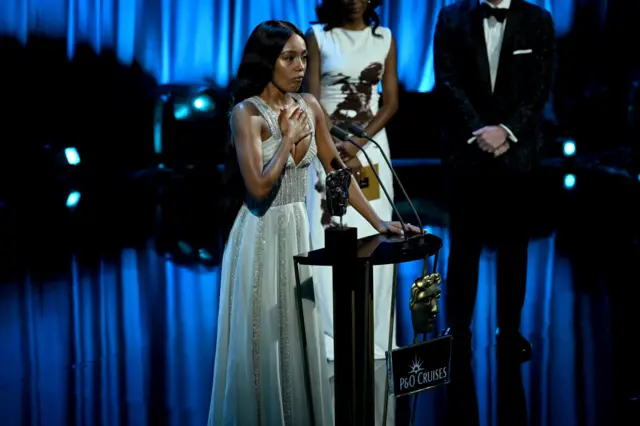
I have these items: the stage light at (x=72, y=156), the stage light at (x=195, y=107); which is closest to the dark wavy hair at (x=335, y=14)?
the stage light at (x=195, y=107)

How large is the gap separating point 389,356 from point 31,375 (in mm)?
2145

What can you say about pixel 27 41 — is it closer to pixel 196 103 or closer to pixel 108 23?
pixel 108 23

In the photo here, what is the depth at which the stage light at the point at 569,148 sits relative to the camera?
992cm

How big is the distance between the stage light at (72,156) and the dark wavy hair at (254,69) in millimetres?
6637

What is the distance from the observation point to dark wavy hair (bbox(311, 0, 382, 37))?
4230 mm

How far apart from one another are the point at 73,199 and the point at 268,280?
671 cm

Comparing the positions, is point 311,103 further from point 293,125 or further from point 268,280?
point 268,280

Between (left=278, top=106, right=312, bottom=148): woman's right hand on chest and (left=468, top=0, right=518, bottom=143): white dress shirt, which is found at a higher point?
(left=468, top=0, right=518, bottom=143): white dress shirt

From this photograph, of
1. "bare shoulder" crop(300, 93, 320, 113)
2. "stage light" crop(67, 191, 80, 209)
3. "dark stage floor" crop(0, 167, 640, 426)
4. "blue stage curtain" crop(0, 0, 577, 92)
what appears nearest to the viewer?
"bare shoulder" crop(300, 93, 320, 113)

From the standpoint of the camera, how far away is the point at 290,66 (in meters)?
2.93

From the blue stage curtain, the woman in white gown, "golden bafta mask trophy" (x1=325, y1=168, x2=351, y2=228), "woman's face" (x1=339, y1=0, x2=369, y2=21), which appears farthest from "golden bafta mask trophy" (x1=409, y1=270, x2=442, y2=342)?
the blue stage curtain

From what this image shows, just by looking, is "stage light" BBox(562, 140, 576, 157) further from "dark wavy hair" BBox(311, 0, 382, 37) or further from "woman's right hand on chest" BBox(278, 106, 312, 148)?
"woman's right hand on chest" BBox(278, 106, 312, 148)

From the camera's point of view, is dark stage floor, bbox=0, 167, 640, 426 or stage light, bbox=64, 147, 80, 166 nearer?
dark stage floor, bbox=0, 167, 640, 426

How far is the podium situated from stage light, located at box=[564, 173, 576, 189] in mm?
7793
